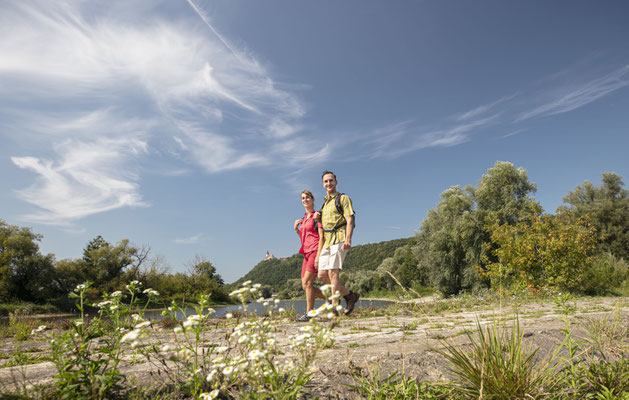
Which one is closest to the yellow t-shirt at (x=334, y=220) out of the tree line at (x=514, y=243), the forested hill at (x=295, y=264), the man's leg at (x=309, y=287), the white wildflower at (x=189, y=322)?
the man's leg at (x=309, y=287)

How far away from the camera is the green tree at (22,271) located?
23375 mm

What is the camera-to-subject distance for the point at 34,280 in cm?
2397

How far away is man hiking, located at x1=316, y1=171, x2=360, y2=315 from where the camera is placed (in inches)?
184

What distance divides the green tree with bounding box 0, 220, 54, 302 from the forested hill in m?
17.5

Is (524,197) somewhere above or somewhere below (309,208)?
above

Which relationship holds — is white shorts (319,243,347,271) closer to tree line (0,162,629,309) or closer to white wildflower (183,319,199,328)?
white wildflower (183,319,199,328)

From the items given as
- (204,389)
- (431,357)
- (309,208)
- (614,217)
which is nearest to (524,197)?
(614,217)

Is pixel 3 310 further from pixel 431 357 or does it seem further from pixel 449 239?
pixel 449 239

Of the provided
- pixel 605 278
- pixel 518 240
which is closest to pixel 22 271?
pixel 518 240

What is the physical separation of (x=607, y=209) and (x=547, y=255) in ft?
84.7

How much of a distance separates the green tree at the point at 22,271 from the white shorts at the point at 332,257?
1156 inches

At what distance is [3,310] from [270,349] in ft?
92.1

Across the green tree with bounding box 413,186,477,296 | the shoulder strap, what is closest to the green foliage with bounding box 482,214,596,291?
the shoulder strap

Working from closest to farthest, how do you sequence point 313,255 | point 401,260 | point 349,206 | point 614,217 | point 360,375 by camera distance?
point 360,375 → point 349,206 → point 313,255 → point 614,217 → point 401,260
